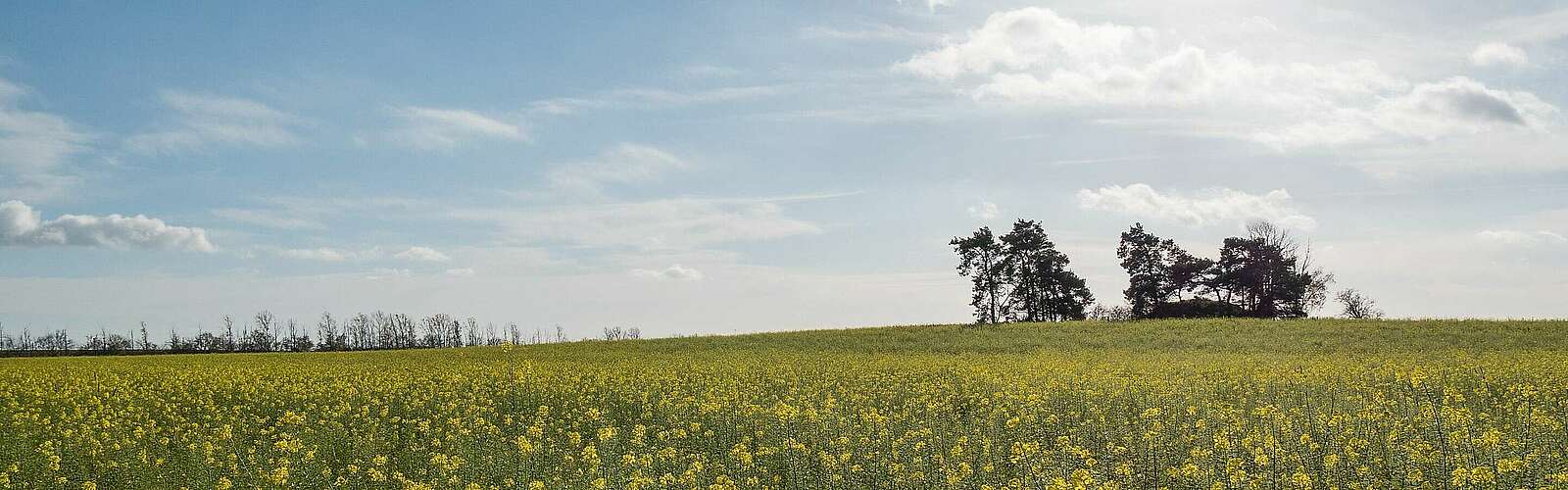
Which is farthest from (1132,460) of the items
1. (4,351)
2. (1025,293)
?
(4,351)

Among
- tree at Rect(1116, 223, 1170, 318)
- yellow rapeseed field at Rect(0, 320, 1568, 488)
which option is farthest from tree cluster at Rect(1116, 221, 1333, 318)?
yellow rapeseed field at Rect(0, 320, 1568, 488)

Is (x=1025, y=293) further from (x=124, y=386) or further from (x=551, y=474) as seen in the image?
(x=551, y=474)

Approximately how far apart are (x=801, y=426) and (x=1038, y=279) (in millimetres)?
48087

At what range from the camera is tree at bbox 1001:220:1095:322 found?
5716 cm

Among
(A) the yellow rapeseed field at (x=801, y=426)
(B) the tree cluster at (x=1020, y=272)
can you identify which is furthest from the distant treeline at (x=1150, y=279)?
(A) the yellow rapeseed field at (x=801, y=426)

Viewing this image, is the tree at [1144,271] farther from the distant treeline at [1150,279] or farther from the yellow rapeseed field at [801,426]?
the yellow rapeseed field at [801,426]

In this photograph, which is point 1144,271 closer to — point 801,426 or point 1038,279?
point 1038,279

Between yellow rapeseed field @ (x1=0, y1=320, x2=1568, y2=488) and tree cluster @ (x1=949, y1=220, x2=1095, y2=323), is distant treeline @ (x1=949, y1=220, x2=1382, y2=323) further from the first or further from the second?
yellow rapeseed field @ (x1=0, y1=320, x2=1568, y2=488)

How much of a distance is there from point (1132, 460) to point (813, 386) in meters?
9.04

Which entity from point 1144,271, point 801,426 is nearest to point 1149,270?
point 1144,271

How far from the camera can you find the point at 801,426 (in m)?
11.9

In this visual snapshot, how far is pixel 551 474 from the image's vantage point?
9.24 m

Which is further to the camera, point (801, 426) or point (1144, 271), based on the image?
point (1144, 271)

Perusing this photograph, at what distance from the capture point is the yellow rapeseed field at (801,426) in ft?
26.4
